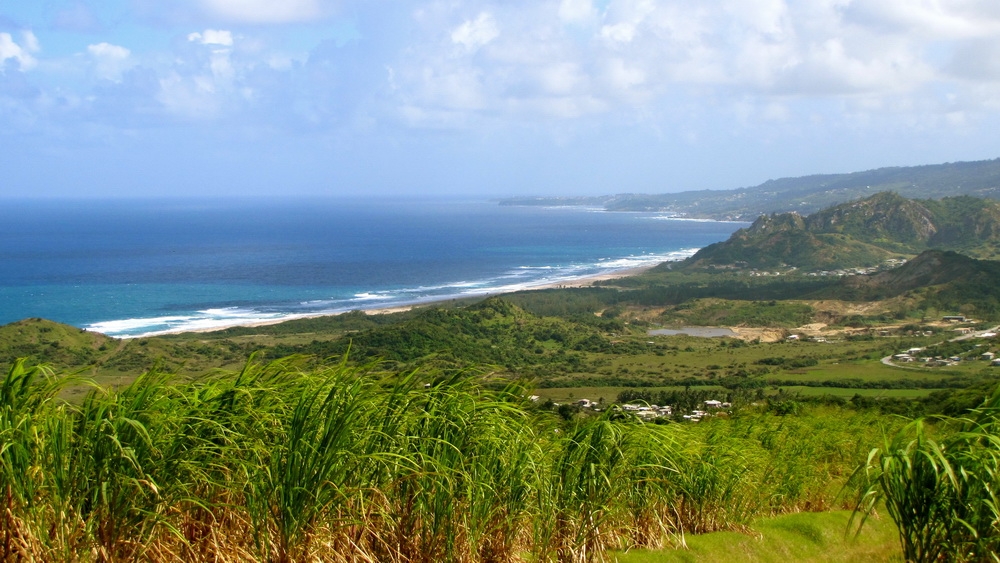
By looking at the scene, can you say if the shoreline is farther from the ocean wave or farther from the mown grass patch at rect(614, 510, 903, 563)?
the mown grass patch at rect(614, 510, 903, 563)

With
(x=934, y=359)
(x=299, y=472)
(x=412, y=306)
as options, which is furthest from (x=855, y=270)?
(x=299, y=472)

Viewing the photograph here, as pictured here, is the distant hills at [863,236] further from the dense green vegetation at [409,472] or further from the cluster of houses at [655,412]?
the dense green vegetation at [409,472]

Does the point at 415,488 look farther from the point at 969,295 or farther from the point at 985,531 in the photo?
the point at 969,295

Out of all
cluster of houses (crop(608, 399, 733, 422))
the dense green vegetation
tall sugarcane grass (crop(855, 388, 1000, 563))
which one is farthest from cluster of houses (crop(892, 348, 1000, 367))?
tall sugarcane grass (crop(855, 388, 1000, 563))

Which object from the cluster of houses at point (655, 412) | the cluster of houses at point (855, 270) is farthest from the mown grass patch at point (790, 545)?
the cluster of houses at point (855, 270)

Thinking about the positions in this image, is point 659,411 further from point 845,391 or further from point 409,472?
point 845,391

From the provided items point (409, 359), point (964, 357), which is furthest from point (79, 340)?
point (964, 357)

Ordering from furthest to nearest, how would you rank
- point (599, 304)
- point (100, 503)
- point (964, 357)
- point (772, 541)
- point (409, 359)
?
point (599, 304)
point (964, 357)
point (409, 359)
point (772, 541)
point (100, 503)
